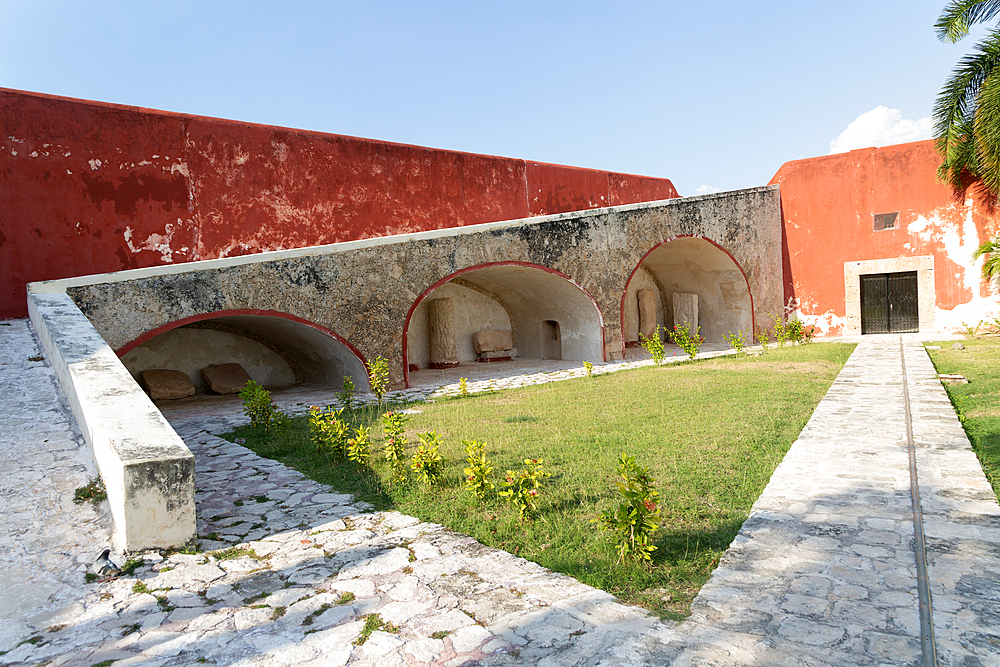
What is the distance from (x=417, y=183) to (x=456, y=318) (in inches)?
138

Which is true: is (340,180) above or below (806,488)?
above

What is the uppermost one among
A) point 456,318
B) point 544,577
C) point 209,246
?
point 209,246

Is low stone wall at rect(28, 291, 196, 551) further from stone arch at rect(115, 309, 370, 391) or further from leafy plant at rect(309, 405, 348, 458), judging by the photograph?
stone arch at rect(115, 309, 370, 391)

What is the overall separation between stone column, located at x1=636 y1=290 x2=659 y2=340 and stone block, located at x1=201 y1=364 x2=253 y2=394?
10.1 metres

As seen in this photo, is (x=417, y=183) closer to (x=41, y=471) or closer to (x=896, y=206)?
(x=41, y=471)

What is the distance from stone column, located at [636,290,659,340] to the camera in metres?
17.0

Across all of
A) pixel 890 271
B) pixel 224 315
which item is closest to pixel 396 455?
pixel 224 315

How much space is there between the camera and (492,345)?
1548 centimetres

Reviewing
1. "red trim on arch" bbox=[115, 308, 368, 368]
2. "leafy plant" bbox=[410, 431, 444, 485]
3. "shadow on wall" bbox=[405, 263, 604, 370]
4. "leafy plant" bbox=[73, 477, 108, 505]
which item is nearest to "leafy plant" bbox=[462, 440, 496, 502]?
"leafy plant" bbox=[410, 431, 444, 485]

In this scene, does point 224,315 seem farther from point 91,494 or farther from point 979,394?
point 979,394

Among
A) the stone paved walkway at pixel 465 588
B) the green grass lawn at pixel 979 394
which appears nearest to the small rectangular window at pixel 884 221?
the green grass lawn at pixel 979 394

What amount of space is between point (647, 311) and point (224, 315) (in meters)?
11.4

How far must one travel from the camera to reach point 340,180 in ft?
39.9

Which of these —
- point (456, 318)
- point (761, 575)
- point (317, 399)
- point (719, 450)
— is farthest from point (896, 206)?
point (761, 575)
